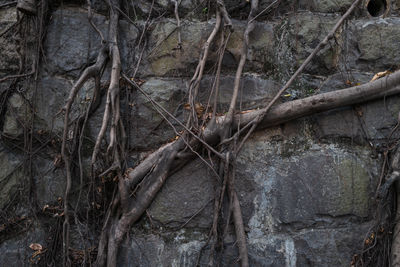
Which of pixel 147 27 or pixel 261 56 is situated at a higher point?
pixel 147 27

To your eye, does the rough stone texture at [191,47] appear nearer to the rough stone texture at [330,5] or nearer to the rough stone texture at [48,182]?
the rough stone texture at [330,5]

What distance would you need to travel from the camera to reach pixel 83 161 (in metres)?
2.15

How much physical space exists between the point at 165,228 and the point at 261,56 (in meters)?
1.20

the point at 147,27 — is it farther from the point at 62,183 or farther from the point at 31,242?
the point at 31,242

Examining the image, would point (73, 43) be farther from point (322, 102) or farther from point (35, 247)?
point (322, 102)

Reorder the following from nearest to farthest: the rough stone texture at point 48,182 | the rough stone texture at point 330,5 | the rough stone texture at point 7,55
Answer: the rough stone texture at point 48,182 < the rough stone texture at point 7,55 < the rough stone texture at point 330,5

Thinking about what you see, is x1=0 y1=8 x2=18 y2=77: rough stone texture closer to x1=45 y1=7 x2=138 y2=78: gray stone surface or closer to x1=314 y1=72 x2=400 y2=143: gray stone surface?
x1=45 y1=7 x2=138 y2=78: gray stone surface

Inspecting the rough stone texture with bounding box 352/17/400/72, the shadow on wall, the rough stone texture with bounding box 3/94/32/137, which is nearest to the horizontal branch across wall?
the rough stone texture with bounding box 352/17/400/72

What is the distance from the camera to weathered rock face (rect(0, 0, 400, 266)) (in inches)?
80.7

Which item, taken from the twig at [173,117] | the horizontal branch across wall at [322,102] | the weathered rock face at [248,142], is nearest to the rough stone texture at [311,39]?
the weathered rock face at [248,142]

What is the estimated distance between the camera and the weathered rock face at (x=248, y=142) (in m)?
2.05

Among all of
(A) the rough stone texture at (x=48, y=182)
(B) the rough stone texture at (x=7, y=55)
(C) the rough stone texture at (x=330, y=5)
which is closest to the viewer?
(A) the rough stone texture at (x=48, y=182)

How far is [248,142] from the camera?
217cm

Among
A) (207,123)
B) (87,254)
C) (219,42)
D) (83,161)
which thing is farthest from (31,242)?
(219,42)
